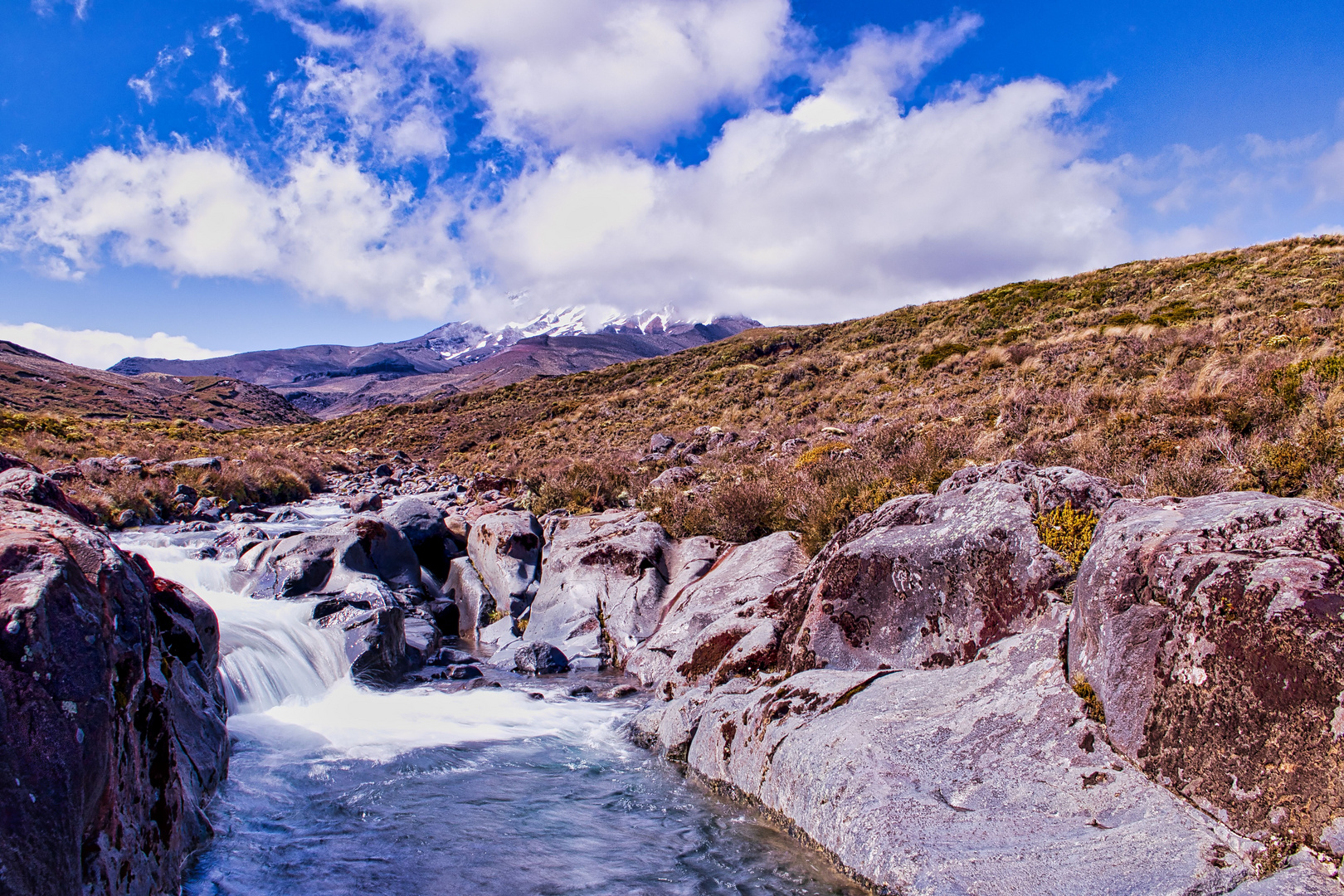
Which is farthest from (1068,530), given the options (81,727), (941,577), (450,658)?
(450,658)

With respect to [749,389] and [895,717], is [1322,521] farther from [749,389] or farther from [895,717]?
[749,389]

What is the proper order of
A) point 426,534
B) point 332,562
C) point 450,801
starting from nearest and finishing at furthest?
point 450,801
point 332,562
point 426,534

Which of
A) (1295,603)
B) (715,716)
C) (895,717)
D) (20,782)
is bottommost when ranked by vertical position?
(715,716)

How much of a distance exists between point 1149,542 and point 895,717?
225 cm

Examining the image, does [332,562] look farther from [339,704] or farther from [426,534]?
[339,704]

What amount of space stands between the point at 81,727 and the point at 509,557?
10.6 m

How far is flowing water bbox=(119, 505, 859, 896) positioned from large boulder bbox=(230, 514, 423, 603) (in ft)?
6.49

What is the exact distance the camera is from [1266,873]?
319 cm

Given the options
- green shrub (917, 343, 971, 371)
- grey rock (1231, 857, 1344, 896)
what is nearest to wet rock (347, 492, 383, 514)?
green shrub (917, 343, 971, 371)

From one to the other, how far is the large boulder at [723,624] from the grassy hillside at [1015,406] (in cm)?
69

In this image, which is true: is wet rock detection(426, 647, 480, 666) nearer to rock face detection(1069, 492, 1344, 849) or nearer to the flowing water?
the flowing water

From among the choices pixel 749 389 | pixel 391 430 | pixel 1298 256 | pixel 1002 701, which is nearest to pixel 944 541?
pixel 1002 701

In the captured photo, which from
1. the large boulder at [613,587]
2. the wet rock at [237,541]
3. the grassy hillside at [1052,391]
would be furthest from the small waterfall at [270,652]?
the grassy hillside at [1052,391]

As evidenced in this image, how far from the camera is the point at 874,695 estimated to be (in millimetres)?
5789
